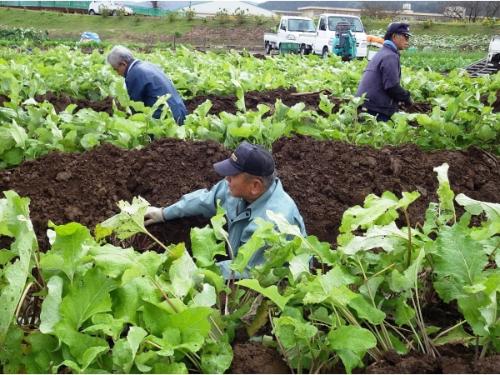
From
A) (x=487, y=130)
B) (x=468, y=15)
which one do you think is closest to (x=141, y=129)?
(x=487, y=130)

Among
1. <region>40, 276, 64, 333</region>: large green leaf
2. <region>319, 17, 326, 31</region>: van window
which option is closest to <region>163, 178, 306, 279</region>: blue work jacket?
<region>40, 276, 64, 333</region>: large green leaf

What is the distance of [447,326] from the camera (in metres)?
2.37

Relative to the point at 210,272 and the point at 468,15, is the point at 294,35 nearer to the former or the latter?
the point at 210,272

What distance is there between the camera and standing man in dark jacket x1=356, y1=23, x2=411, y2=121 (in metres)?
7.58

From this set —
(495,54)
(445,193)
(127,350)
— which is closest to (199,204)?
(445,193)

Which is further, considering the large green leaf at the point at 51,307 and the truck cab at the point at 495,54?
the truck cab at the point at 495,54

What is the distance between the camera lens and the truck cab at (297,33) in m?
29.6

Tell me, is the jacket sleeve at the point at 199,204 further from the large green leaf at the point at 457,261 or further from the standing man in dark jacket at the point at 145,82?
the standing man in dark jacket at the point at 145,82

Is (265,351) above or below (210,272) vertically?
below

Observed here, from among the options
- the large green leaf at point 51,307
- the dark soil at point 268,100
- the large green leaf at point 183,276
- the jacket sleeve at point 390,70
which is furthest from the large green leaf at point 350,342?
the dark soil at point 268,100

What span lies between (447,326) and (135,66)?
5348mm

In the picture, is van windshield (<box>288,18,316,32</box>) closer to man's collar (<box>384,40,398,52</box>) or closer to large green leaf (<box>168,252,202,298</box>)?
man's collar (<box>384,40,398,52</box>)

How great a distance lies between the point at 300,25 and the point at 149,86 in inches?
999

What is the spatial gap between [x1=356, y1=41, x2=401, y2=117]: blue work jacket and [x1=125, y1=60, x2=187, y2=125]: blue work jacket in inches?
89.9
